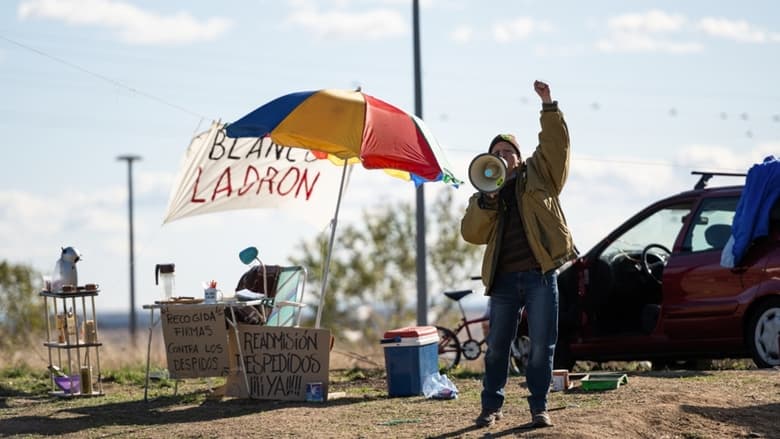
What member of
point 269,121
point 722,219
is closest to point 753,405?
point 722,219

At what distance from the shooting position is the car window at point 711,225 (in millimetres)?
12805

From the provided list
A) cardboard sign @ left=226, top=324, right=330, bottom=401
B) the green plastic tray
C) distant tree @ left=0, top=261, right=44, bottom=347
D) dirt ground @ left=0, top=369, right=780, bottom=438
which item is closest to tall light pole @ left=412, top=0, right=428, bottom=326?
dirt ground @ left=0, top=369, right=780, bottom=438

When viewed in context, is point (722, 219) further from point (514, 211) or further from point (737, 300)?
point (514, 211)

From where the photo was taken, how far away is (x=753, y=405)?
1009 centimetres

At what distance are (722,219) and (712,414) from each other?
3.56 meters

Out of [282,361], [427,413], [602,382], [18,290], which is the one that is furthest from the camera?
[18,290]

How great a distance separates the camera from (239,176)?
14828 mm

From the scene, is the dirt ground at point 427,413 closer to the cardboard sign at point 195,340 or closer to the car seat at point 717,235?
the cardboard sign at point 195,340

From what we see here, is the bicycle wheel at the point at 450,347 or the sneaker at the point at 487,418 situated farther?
the bicycle wheel at the point at 450,347

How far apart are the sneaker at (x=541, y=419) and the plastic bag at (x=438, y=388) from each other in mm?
2373

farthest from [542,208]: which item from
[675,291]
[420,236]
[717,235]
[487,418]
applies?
[420,236]

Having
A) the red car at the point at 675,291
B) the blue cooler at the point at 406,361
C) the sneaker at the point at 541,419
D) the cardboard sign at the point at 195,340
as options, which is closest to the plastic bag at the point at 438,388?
the blue cooler at the point at 406,361

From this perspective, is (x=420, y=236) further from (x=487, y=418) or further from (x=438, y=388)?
(x=487, y=418)

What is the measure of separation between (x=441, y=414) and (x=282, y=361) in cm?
225
